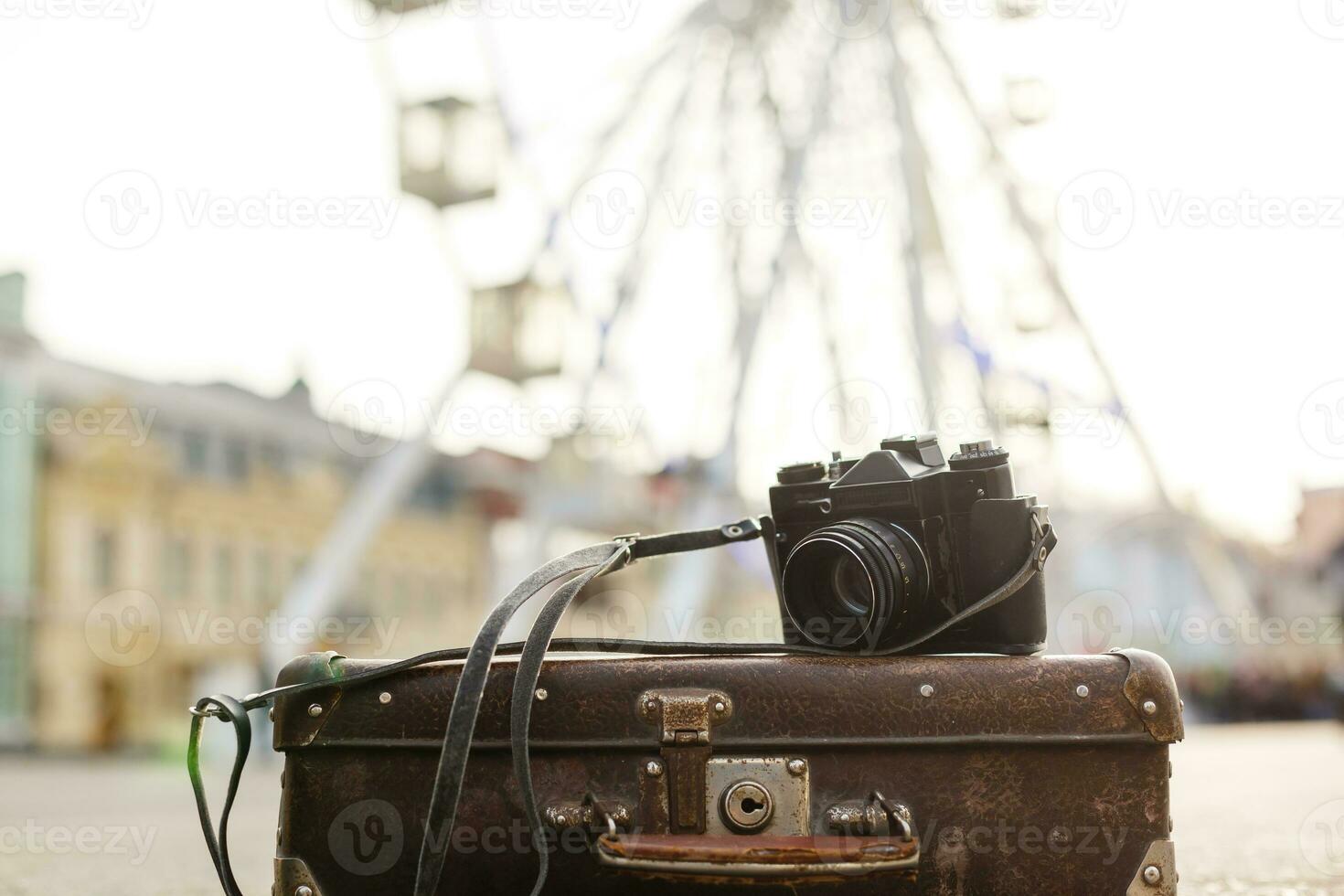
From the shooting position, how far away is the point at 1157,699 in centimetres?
146

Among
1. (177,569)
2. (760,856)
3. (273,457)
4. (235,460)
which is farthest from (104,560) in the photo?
(760,856)

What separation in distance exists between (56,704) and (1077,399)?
16630mm

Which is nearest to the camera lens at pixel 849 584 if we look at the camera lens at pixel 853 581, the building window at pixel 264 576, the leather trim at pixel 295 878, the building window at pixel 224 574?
the camera lens at pixel 853 581

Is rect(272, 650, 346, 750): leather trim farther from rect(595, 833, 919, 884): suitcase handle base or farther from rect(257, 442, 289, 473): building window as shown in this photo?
rect(257, 442, 289, 473): building window

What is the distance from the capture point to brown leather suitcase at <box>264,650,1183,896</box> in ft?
4.76

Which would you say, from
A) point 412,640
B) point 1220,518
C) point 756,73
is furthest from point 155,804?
point 1220,518

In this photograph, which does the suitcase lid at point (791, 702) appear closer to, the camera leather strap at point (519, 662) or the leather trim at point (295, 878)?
the camera leather strap at point (519, 662)

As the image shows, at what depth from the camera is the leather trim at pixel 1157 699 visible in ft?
4.75

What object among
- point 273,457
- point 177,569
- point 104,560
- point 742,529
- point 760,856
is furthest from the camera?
point 273,457

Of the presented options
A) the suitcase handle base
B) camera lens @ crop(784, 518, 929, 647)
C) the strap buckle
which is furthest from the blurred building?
the suitcase handle base

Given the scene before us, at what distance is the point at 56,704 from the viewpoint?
2022cm

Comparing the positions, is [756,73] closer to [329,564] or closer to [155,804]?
[329,564]

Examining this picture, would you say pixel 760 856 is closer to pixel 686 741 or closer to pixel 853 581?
pixel 686 741

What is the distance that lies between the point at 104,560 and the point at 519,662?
2270 cm
